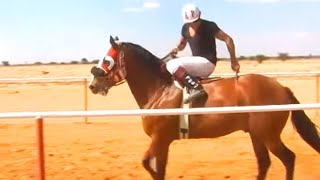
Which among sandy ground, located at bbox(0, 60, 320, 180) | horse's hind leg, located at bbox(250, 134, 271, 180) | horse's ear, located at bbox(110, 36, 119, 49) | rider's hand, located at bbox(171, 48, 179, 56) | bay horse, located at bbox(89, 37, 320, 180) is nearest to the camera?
bay horse, located at bbox(89, 37, 320, 180)

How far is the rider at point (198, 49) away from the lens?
627cm

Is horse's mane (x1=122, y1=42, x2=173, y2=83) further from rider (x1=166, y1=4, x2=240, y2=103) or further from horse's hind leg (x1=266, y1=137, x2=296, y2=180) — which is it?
horse's hind leg (x1=266, y1=137, x2=296, y2=180)

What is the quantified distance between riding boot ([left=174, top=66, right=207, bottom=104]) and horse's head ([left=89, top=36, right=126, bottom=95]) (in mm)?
650

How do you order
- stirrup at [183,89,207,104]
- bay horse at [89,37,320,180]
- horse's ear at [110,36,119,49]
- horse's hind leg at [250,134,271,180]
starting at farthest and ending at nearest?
horse's ear at [110,36,119,49]
horse's hind leg at [250,134,271,180]
stirrup at [183,89,207,104]
bay horse at [89,37,320,180]

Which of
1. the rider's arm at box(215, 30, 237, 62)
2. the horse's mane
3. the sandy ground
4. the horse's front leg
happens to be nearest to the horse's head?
the horse's mane

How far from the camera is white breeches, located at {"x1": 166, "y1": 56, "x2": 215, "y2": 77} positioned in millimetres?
6301

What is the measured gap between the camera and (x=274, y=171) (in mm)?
7320

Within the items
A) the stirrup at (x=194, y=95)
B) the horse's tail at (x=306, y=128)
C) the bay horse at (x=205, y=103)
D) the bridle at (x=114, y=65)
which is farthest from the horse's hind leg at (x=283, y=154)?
the bridle at (x=114, y=65)

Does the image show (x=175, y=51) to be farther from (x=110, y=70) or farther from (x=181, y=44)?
(x=110, y=70)

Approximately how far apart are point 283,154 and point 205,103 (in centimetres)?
99

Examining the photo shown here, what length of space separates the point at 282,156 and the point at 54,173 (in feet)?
10.3

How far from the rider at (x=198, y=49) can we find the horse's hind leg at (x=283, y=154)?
3.51 feet

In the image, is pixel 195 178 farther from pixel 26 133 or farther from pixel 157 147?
pixel 26 133

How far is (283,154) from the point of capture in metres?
5.95
